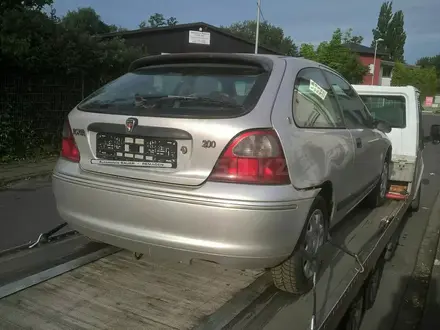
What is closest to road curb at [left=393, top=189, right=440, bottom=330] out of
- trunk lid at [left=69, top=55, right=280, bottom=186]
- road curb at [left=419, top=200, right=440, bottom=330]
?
road curb at [left=419, top=200, right=440, bottom=330]

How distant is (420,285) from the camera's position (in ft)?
15.4

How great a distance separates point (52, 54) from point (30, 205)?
4.69m

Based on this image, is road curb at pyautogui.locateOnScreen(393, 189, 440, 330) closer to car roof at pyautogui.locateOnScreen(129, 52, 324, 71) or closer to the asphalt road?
the asphalt road

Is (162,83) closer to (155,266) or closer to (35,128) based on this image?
(155,266)

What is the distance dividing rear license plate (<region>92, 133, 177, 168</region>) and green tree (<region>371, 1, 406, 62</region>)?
92553mm

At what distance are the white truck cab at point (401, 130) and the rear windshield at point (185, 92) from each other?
135 inches

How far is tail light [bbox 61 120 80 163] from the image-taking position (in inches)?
115

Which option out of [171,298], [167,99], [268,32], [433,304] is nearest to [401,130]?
[433,304]

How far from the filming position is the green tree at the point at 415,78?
61.8 m

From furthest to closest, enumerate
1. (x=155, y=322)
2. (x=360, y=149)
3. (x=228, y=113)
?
(x=360, y=149) → (x=228, y=113) → (x=155, y=322)

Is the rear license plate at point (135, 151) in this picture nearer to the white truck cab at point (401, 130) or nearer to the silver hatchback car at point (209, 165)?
the silver hatchback car at point (209, 165)

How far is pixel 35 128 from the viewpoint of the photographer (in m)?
10.3

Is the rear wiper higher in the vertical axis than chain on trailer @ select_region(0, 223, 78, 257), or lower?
higher

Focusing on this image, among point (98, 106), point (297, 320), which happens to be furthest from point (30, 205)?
point (297, 320)
